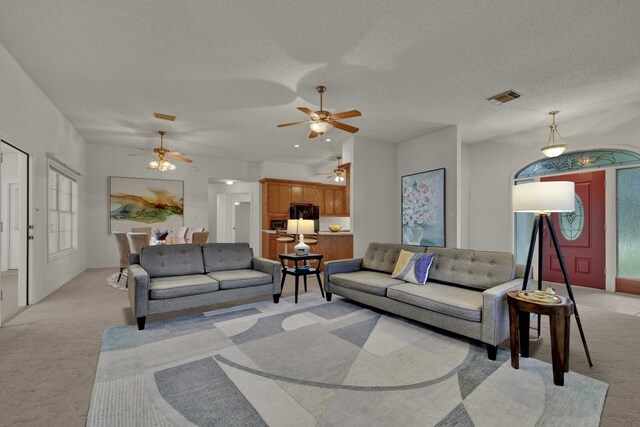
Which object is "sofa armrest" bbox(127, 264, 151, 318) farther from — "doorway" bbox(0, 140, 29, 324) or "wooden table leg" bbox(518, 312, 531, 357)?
"wooden table leg" bbox(518, 312, 531, 357)

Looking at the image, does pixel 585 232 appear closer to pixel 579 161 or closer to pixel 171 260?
pixel 579 161

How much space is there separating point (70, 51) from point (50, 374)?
3079 mm

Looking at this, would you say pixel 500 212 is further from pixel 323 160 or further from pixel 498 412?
pixel 498 412

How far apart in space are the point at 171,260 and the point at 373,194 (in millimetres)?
4160

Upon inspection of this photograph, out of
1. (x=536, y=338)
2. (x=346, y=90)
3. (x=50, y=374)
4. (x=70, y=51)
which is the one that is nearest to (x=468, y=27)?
(x=346, y=90)

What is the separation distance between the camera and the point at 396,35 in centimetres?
282

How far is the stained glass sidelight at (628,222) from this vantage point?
4609 mm

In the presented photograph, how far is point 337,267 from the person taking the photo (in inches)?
164

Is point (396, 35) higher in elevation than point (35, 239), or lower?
higher

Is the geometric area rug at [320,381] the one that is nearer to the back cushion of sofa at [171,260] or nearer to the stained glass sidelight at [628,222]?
the back cushion of sofa at [171,260]

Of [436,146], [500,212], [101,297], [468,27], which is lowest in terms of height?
[101,297]

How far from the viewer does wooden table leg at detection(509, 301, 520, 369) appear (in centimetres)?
228

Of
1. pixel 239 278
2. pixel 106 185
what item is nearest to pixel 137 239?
pixel 239 278

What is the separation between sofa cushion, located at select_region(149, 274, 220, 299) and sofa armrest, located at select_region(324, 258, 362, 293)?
55.9 inches
